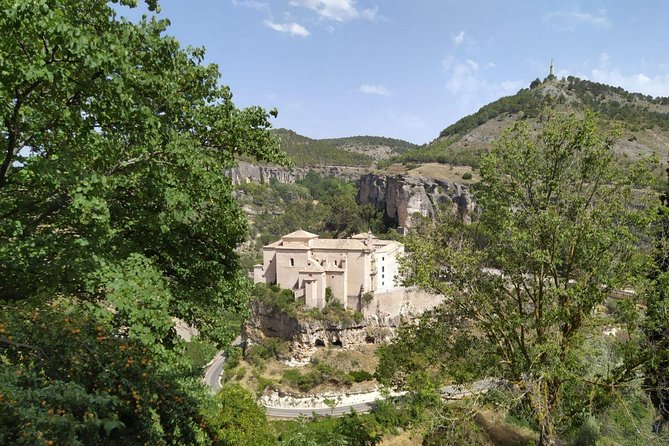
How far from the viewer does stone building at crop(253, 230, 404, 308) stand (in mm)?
35719

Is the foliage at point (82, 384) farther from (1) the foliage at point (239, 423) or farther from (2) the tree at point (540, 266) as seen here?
(2) the tree at point (540, 266)

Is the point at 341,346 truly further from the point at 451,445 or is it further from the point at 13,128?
the point at 13,128

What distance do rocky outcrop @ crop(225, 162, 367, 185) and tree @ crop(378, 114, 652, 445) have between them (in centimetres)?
10614

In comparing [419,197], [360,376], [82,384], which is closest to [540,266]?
[82,384]

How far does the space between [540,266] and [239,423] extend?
30.1ft

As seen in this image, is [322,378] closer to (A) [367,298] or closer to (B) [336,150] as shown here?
(A) [367,298]

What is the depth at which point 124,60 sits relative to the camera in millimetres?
4297

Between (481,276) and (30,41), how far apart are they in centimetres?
906

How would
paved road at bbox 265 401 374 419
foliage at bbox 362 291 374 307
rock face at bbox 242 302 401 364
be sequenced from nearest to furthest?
paved road at bbox 265 401 374 419 → rock face at bbox 242 302 401 364 → foliage at bbox 362 291 374 307

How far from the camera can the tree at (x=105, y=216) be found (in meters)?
3.99

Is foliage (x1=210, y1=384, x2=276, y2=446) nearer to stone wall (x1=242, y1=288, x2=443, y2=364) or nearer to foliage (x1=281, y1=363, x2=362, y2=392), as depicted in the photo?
foliage (x1=281, y1=363, x2=362, y2=392)

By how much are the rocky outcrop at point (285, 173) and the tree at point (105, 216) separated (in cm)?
10757

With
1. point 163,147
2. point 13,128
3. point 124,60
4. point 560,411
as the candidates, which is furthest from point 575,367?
point 13,128

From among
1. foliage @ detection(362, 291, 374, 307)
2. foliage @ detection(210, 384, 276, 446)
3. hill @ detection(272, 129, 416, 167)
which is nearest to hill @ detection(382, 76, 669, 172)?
hill @ detection(272, 129, 416, 167)
